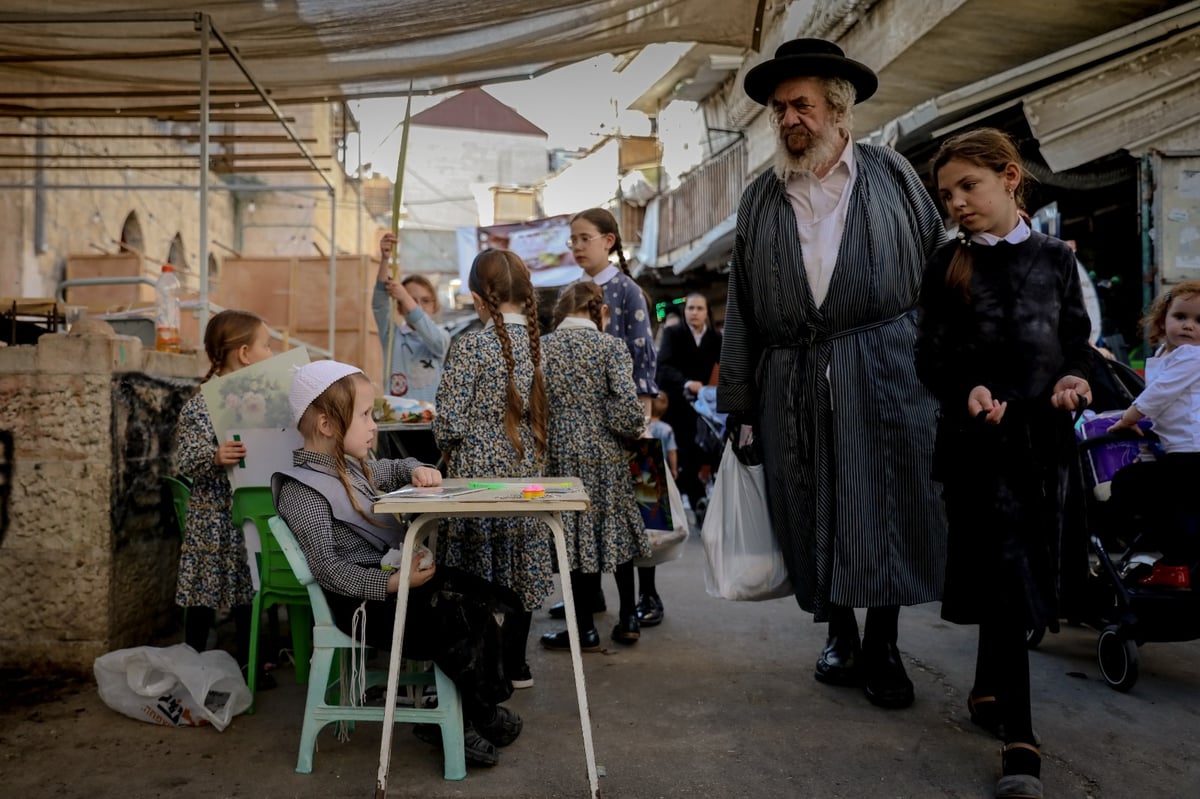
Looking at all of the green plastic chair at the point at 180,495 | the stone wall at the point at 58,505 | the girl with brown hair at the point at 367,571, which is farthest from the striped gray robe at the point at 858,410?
the stone wall at the point at 58,505

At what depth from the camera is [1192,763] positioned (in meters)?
2.65

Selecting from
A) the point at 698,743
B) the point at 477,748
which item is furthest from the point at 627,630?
the point at 477,748

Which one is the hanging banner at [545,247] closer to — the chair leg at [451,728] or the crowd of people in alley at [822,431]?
the crowd of people in alley at [822,431]

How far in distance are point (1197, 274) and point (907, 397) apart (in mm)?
4905

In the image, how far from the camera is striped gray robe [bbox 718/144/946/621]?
3.11m

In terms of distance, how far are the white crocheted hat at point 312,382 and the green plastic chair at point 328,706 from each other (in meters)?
0.37

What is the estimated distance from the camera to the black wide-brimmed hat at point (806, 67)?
3156mm

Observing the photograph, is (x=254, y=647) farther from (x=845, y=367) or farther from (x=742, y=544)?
(x=845, y=367)

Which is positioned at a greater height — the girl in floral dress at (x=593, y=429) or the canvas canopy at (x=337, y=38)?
the canvas canopy at (x=337, y=38)

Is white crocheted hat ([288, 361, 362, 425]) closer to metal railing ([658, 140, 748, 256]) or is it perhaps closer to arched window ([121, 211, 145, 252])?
arched window ([121, 211, 145, 252])

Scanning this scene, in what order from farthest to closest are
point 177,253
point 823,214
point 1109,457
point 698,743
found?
point 177,253 < point 1109,457 < point 823,214 < point 698,743

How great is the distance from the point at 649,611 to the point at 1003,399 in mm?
2373

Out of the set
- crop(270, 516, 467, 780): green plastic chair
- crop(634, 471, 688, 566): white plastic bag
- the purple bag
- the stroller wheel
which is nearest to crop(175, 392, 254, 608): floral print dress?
crop(270, 516, 467, 780): green plastic chair

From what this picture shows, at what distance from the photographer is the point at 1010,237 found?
2732mm
